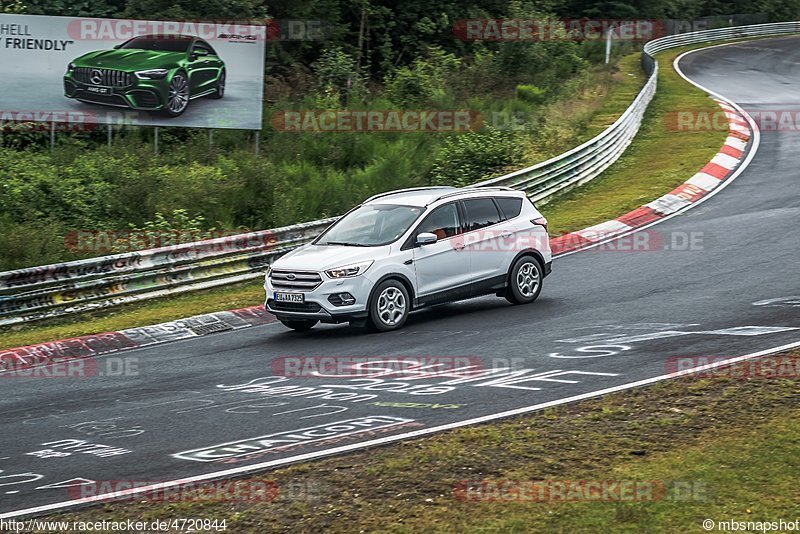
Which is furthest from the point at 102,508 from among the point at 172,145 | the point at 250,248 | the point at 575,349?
the point at 172,145

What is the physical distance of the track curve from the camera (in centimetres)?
902

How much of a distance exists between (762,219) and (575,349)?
9.68 metres

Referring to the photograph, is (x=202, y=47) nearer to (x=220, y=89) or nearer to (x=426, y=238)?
(x=220, y=89)

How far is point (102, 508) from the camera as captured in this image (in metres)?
7.56

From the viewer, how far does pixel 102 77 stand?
26.2m

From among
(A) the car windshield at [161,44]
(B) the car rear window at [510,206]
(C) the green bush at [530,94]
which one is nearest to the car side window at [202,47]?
(A) the car windshield at [161,44]

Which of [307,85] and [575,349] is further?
[307,85]

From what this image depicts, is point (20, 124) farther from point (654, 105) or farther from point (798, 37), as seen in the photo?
point (798, 37)

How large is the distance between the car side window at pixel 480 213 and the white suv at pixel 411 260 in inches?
0.6

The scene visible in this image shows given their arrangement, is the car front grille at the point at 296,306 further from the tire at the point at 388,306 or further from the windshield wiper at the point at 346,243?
the windshield wiper at the point at 346,243

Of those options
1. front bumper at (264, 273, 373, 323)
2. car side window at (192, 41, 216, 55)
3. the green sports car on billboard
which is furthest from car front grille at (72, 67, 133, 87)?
front bumper at (264, 273, 373, 323)

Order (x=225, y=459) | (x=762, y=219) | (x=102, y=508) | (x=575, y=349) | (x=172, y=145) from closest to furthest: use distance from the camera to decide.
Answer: (x=102, y=508)
(x=225, y=459)
(x=575, y=349)
(x=762, y=219)
(x=172, y=145)

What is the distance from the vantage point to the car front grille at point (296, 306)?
13.8m

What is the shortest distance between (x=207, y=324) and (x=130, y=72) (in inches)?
508
